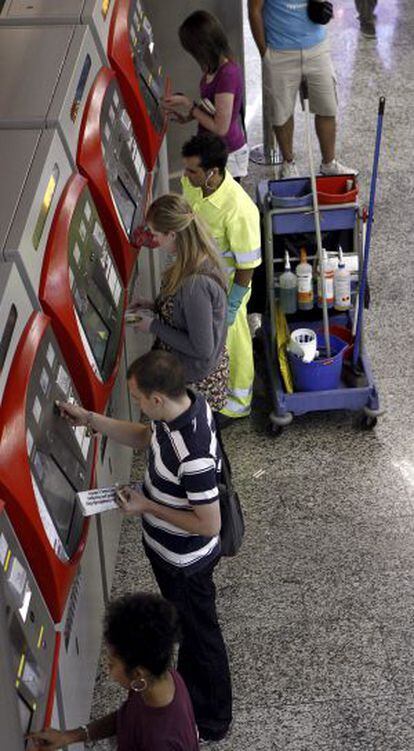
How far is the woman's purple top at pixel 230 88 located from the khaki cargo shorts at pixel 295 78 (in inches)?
33.7

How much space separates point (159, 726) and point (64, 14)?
3.19 metres

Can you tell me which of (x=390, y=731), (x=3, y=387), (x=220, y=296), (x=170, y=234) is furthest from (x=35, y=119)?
(x=390, y=731)

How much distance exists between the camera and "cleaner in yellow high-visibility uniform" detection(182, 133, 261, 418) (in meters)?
5.01

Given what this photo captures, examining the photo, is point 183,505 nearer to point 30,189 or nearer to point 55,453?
point 55,453

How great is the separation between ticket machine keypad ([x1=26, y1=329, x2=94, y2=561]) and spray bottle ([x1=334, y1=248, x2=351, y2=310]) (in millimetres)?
1891

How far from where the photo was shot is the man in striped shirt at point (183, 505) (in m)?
3.66

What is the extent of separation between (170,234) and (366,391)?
149 cm

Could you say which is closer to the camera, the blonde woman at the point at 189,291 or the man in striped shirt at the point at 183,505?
the man in striped shirt at the point at 183,505

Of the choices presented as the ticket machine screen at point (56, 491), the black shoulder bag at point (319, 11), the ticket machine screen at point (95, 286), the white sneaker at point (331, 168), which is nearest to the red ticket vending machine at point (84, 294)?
the ticket machine screen at point (95, 286)

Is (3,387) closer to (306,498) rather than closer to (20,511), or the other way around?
(20,511)

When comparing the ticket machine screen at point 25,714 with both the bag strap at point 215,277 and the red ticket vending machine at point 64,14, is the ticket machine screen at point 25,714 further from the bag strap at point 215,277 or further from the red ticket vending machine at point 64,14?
the red ticket vending machine at point 64,14

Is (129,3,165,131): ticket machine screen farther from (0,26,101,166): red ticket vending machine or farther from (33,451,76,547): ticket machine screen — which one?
(33,451,76,547): ticket machine screen

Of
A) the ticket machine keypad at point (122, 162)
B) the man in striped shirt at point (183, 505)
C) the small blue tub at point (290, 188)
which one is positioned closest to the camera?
the man in striped shirt at point (183, 505)

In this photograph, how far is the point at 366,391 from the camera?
5598 mm
